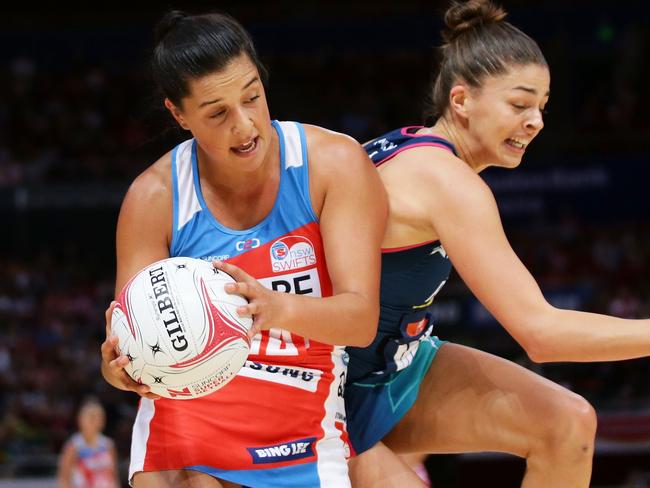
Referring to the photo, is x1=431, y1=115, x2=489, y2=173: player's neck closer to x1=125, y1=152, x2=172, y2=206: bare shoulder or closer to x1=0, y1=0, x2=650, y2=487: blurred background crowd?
x1=125, y1=152, x2=172, y2=206: bare shoulder

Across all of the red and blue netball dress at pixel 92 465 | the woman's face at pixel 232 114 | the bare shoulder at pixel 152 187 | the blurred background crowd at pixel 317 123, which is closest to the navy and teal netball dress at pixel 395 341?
the woman's face at pixel 232 114

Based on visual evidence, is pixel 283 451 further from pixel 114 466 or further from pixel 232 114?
pixel 114 466

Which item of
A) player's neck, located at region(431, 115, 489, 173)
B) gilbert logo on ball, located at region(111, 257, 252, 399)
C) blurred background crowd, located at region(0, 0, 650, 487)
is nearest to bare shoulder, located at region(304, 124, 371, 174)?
player's neck, located at region(431, 115, 489, 173)

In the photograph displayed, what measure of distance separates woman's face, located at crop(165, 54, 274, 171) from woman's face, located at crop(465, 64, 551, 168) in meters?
0.69

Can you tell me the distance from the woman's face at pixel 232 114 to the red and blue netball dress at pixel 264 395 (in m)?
0.16

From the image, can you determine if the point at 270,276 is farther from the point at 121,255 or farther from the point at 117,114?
the point at 117,114

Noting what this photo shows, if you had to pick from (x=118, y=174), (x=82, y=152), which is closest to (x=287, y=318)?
(x=118, y=174)

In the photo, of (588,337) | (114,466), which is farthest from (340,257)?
(114,466)

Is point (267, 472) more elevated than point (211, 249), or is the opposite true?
point (211, 249)

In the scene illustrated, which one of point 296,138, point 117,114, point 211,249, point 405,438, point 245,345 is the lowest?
point 405,438

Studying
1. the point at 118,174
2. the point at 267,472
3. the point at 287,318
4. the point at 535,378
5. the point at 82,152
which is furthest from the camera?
the point at 82,152

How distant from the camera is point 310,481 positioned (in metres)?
2.71

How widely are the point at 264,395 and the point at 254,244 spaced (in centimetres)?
41

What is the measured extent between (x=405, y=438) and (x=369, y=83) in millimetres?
12382
